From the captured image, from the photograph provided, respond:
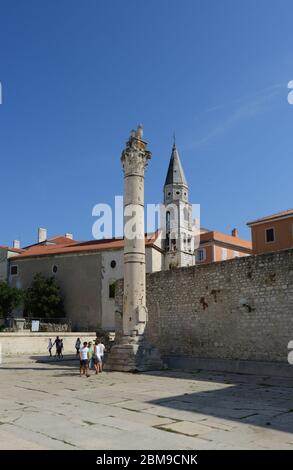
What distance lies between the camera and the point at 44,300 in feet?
143

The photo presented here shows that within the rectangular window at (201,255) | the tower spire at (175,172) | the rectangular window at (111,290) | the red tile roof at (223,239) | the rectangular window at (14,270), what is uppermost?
the tower spire at (175,172)

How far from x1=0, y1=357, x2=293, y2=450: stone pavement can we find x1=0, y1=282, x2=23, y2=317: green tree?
28840 millimetres

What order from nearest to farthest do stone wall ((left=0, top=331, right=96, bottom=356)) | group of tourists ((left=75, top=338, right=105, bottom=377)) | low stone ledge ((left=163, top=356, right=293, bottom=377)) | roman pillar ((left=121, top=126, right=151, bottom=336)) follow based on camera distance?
low stone ledge ((left=163, top=356, right=293, bottom=377)) < group of tourists ((left=75, top=338, right=105, bottom=377)) < roman pillar ((left=121, top=126, right=151, bottom=336)) < stone wall ((left=0, top=331, right=96, bottom=356))

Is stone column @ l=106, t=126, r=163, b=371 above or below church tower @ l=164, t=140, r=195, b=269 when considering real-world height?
below

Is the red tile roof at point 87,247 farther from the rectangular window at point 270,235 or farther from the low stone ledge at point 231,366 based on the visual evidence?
the low stone ledge at point 231,366

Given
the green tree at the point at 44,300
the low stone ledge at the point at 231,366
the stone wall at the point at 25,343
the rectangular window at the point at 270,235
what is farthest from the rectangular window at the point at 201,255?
the low stone ledge at the point at 231,366

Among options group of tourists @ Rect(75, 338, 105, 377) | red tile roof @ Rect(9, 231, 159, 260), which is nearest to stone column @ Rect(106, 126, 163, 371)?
group of tourists @ Rect(75, 338, 105, 377)

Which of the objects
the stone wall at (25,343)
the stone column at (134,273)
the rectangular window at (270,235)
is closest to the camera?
the stone column at (134,273)

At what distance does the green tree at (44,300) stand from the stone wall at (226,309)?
24831 millimetres

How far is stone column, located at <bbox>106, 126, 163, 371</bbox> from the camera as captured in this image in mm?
16781

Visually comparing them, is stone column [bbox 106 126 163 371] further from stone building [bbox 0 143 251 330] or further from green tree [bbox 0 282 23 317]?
green tree [bbox 0 282 23 317]

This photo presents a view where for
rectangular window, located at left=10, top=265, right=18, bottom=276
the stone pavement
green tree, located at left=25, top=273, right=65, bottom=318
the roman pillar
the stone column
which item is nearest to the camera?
the stone pavement

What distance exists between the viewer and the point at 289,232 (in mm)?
35281

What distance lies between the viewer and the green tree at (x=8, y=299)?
138 ft
